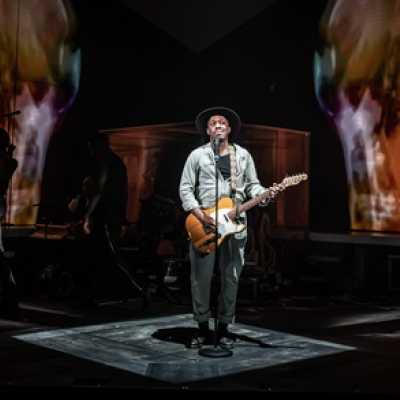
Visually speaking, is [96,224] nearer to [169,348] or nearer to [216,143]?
[169,348]

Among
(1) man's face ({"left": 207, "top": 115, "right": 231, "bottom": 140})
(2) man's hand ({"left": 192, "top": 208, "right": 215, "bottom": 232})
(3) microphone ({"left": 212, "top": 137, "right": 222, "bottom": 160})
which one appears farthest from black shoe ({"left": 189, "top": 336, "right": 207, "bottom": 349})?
(1) man's face ({"left": 207, "top": 115, "right": 231, "bottom": 140})

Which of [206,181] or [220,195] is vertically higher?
[206,181]

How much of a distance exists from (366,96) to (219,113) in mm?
3811

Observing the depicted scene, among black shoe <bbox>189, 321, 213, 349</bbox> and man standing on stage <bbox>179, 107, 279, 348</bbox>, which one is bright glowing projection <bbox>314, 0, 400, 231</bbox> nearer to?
man standing on stage <bbox>179, 107, 279, 348</bbox>

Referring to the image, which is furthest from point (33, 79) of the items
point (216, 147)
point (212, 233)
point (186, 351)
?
point (186, 351)

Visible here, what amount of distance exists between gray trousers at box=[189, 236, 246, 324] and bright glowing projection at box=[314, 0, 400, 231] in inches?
144

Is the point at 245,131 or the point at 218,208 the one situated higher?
the point at 245,131

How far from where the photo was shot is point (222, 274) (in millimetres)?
4102

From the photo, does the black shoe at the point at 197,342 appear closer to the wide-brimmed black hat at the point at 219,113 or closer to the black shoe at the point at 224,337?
the black shoe at the point at 224,337

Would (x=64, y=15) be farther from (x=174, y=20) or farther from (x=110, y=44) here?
(x=174, y=20)

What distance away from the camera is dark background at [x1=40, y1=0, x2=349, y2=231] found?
7652 millimetres

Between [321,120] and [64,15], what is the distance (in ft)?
12.0

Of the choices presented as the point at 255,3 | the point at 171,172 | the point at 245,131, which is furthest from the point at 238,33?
the point at 171,172

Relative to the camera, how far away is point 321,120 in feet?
25.3
